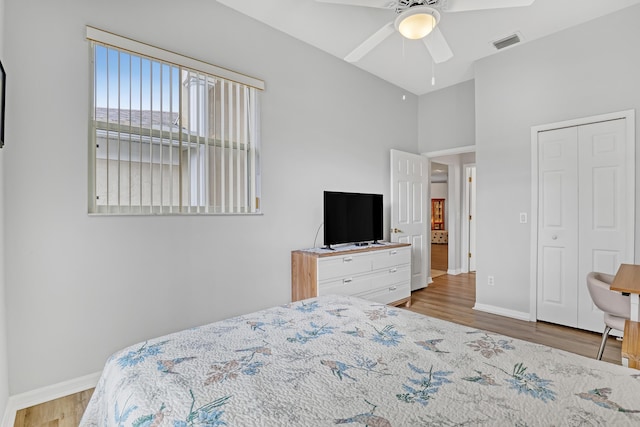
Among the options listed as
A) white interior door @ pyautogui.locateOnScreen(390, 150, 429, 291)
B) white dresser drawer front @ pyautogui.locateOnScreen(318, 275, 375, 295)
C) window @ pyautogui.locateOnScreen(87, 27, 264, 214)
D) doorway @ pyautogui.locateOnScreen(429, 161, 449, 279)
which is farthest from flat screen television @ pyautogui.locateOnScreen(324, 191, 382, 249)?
doorway @ pyautogui.locateOnScreen(429, 161, 449, 279)

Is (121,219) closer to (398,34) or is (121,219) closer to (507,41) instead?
(398,34)

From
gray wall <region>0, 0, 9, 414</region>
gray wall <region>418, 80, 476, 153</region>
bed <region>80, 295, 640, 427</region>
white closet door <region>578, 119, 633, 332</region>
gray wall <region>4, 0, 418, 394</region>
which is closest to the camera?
bed <region>80, 295, 640, 427</region>

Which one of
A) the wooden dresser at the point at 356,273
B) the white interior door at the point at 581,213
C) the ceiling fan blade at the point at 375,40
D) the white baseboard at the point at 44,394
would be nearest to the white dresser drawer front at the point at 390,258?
the wooden dresser at the point at 356,273

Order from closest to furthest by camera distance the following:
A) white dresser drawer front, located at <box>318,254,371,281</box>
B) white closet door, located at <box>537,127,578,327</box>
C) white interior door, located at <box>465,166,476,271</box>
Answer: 1. white dresser drawer front, located at <box>318,254,371,281</box>
2. white closet door, located at <box>537,127,578,327</box>
3. white interior door, located at <box>465,166,476,271</box>

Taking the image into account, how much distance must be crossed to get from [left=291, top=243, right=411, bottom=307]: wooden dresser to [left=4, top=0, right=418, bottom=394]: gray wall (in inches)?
8.8

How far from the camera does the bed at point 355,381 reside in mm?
850

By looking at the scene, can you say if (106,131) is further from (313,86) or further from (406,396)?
(406,396)

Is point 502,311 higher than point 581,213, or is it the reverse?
point 581,213

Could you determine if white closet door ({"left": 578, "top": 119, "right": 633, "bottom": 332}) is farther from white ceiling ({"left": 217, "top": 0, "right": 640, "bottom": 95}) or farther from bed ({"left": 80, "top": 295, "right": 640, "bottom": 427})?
bed ({"left": 80, "top": 295, "right": 640, "bottom": 427})

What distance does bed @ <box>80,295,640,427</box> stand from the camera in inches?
33.4

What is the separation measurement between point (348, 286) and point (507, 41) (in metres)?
3.03

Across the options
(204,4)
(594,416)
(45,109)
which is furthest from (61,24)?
(594,416)

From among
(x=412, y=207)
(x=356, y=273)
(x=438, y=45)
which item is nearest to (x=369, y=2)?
(x=438, y=45)

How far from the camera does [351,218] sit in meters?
3.67
